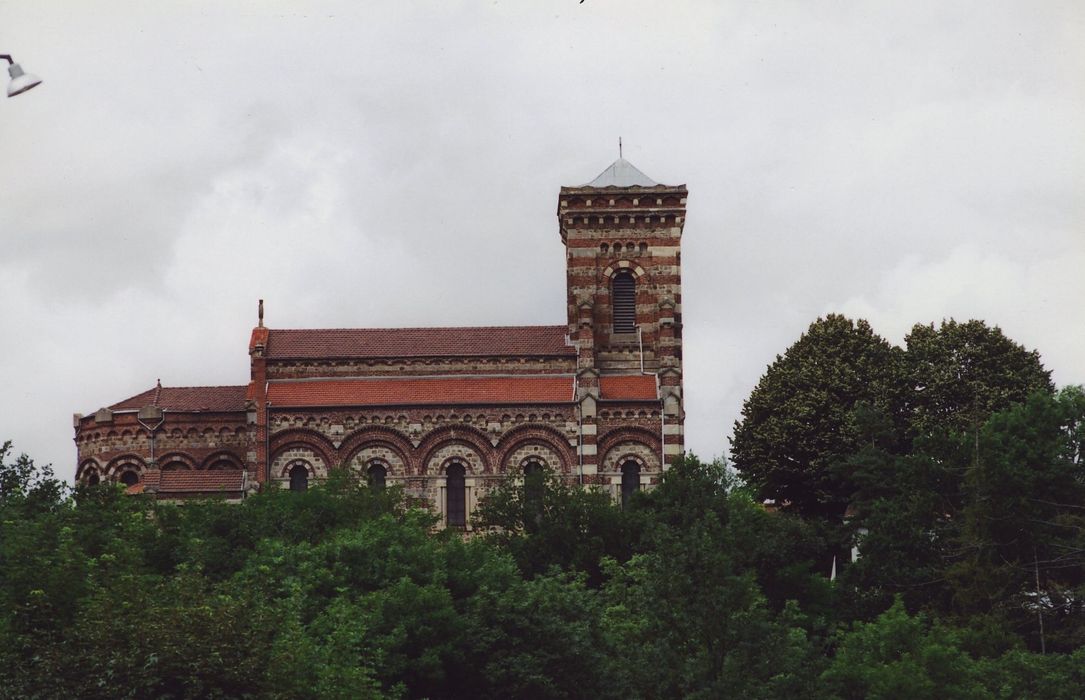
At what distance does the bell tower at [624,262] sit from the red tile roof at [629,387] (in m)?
1.00

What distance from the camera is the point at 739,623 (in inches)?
1639

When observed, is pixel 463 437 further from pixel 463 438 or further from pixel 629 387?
pixel 629 387

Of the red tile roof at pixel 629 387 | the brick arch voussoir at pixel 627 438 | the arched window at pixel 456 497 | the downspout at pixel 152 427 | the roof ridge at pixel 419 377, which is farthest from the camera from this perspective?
the roof ridge at pixel 419 377

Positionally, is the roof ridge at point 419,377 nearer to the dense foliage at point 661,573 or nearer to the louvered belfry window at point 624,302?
the louvered belfry window at point 624,302

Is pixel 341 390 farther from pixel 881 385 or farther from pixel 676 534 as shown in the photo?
pixel 676 534

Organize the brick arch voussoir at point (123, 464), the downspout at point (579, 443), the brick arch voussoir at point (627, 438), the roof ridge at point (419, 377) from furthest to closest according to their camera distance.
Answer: the roof ridge at point (419, 377), the brick arch voussoir at point (123, 464), the brick arch voussoir at point (627, 438), the downspout at point (579, 443)

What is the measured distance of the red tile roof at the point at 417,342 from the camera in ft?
229

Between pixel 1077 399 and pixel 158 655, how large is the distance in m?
36.1

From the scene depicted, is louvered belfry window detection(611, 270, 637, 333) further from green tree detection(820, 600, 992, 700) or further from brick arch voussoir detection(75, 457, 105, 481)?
green tree detection(820, 600, 992, 700)

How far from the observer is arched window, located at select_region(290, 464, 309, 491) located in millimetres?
67938

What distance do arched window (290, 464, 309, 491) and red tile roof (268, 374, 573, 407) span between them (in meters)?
2.37

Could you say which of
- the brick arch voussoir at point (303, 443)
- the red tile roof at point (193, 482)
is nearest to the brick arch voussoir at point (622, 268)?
the brick arch voussoir at point (303, 443)

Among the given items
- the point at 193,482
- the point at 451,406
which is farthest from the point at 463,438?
the point at 193,482

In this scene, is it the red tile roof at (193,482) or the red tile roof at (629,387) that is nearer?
the red tile roof at (193,482)
